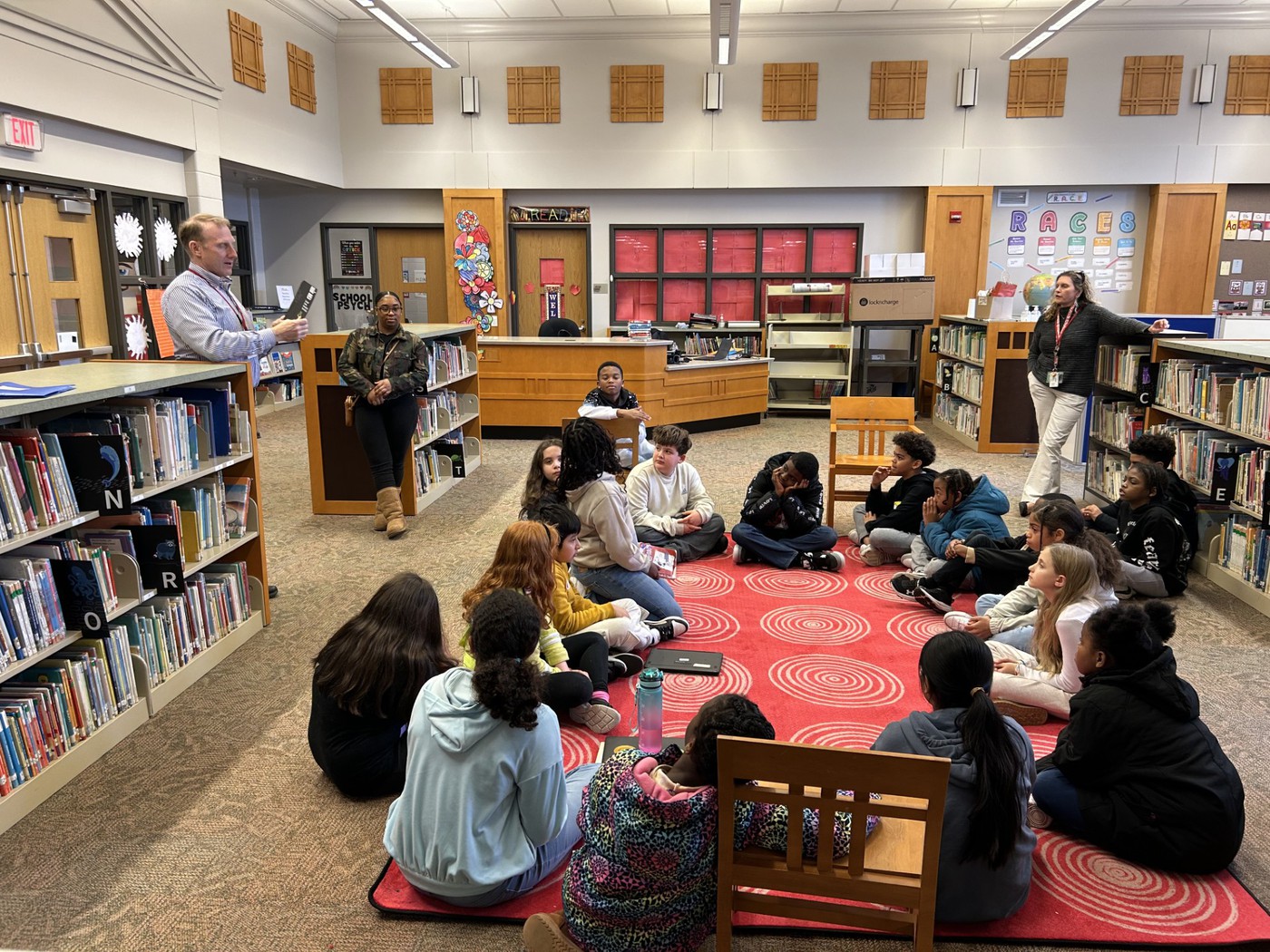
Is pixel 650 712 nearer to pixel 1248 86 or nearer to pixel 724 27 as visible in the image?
pixel 724 27

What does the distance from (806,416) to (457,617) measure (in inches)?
293

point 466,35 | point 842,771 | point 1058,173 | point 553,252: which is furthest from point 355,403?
point 1058,173

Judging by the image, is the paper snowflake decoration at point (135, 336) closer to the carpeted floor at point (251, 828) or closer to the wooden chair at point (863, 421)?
Result: the carpeted floor at point (251, 828)

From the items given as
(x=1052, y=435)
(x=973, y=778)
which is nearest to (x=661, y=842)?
(x=973, y=778)

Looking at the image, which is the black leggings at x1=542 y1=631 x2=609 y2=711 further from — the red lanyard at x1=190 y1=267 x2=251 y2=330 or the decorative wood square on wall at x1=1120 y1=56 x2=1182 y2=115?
the decorative wood square on wall at x1=1120 y1=56 x2=1182 y2=115

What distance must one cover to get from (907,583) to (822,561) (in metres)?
0.59

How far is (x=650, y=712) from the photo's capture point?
9.32ft

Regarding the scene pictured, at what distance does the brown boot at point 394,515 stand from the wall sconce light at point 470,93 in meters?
6.84

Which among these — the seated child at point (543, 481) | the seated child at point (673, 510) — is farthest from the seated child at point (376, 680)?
the seated child at point (673, 510)

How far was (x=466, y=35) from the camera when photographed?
1088cm

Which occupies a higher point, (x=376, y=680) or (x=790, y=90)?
(x=790, y=90)

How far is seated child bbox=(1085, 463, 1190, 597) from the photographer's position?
4520 millimetres

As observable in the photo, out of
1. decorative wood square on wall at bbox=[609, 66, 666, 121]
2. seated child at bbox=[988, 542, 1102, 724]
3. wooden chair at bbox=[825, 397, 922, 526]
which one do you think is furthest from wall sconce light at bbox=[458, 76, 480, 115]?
seated child at bbox=[988, 542, 1102, 724]

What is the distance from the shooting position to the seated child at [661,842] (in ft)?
6.25
